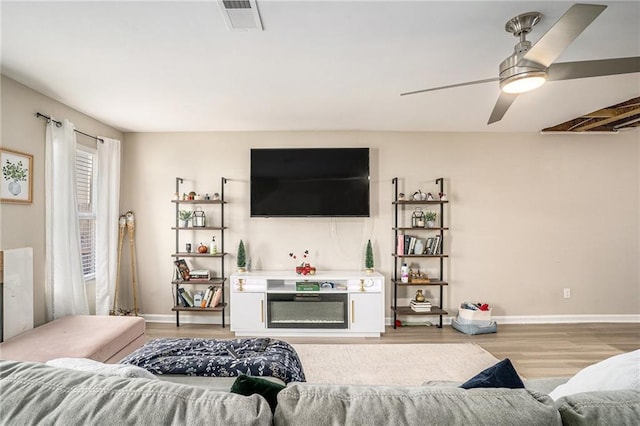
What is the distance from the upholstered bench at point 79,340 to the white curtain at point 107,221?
2.50 ft

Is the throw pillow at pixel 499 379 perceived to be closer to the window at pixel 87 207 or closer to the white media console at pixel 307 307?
the white media console at pixel 307 307

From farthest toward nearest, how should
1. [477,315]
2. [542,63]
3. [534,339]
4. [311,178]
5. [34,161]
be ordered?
1. [311,178]
2. [477,315]
3. [534,339]
4. [34,161]
5. [542,63]

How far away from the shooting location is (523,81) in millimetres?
1807

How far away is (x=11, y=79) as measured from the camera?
2641mm

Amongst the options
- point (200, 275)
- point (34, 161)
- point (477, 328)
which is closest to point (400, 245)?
point (477, 328)

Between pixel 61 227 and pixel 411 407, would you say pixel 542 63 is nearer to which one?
pixel 411 407

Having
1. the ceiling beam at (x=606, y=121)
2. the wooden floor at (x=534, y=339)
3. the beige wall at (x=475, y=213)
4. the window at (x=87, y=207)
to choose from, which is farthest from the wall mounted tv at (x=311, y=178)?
the ceiling beam at (x=606, y=121)

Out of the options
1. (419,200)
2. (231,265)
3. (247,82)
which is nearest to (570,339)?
(419,200)

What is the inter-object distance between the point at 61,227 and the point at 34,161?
24.0 inches

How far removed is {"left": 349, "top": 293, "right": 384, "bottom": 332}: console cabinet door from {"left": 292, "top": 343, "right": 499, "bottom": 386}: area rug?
280 mm

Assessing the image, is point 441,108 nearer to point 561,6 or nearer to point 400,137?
point 400,137

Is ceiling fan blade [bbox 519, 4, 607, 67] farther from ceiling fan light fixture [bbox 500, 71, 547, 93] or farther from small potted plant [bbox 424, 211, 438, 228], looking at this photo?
small potted plant [bbox 424, 211, 438, 228]

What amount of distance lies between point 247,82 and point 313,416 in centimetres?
251

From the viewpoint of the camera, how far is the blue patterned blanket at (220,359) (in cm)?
178
